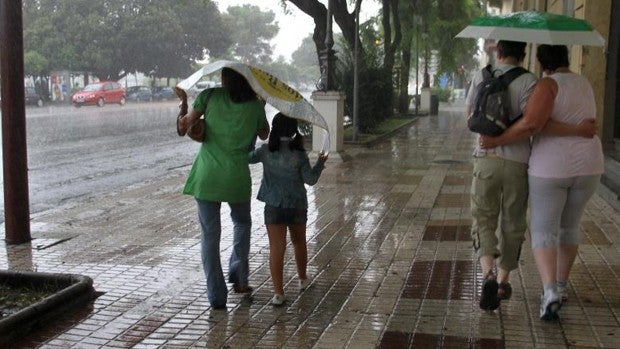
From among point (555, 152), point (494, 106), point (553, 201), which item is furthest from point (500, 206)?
point (494, 106)

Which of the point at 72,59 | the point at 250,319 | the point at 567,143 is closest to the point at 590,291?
the point at 567,143

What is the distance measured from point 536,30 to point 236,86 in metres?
2.06

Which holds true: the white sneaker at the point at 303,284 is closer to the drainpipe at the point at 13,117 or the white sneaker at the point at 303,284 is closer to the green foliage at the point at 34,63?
the drainpipe at the point at 13,117

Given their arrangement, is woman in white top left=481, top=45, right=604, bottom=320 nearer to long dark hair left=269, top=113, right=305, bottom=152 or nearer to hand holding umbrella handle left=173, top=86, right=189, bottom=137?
long dark hair left=269, top=113, right=305, bottom=152

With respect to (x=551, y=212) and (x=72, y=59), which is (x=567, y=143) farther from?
(x=72, y=59)

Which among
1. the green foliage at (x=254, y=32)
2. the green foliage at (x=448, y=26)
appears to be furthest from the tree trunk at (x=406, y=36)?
the green foliage at (x=254, y=32)

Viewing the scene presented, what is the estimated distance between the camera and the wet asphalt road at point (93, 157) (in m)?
12.0

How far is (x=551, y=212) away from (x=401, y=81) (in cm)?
2541

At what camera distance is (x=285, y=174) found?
17.1ft

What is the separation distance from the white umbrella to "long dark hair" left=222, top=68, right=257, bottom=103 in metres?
0.09

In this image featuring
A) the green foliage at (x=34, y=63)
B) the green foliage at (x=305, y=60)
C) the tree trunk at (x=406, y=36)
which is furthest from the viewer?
the green foliage at (x=305, y=60)

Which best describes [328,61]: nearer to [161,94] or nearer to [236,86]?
[236,86]

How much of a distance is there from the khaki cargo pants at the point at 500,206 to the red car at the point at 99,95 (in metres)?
41.7

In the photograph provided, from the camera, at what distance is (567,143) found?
4734 millimetres
